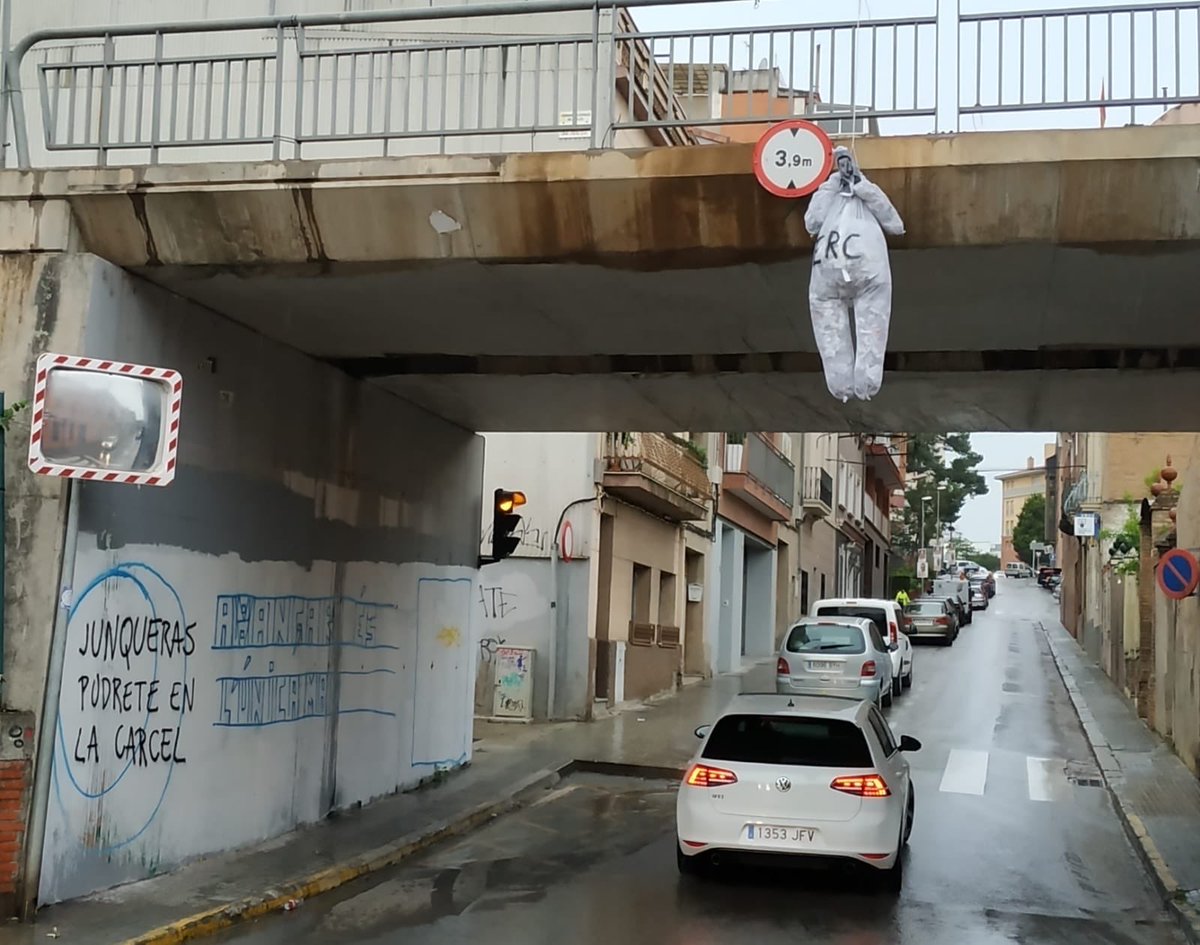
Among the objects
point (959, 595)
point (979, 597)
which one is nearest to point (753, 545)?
point (959, 595)

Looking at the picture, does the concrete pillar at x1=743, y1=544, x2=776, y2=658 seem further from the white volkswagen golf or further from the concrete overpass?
the white volkswagen golf

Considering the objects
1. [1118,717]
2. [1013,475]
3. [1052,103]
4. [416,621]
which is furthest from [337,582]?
[1013,475]

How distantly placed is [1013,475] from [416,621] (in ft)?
504

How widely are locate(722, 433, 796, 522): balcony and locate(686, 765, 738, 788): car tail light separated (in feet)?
61.5

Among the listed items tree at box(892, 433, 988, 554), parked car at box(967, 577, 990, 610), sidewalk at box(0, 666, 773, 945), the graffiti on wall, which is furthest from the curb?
tree at box(892, 433, 988, 554)

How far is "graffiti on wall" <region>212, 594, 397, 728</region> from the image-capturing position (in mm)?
9453

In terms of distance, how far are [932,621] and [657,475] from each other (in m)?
18.4

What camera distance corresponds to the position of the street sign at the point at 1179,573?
14086 millimetres

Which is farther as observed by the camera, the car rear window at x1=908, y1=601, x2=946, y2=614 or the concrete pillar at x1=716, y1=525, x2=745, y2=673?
the car rear window at x1=908, y1=601, x2=946, y2=614

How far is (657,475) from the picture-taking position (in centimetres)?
2091

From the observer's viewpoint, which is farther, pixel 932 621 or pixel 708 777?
pixel 932 621

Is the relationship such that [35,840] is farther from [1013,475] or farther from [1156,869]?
[1013,475]

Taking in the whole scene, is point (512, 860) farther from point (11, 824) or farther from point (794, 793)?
point (11, 824)

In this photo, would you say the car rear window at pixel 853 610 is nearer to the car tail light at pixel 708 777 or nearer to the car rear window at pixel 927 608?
the car rear window at pixel 927 608
